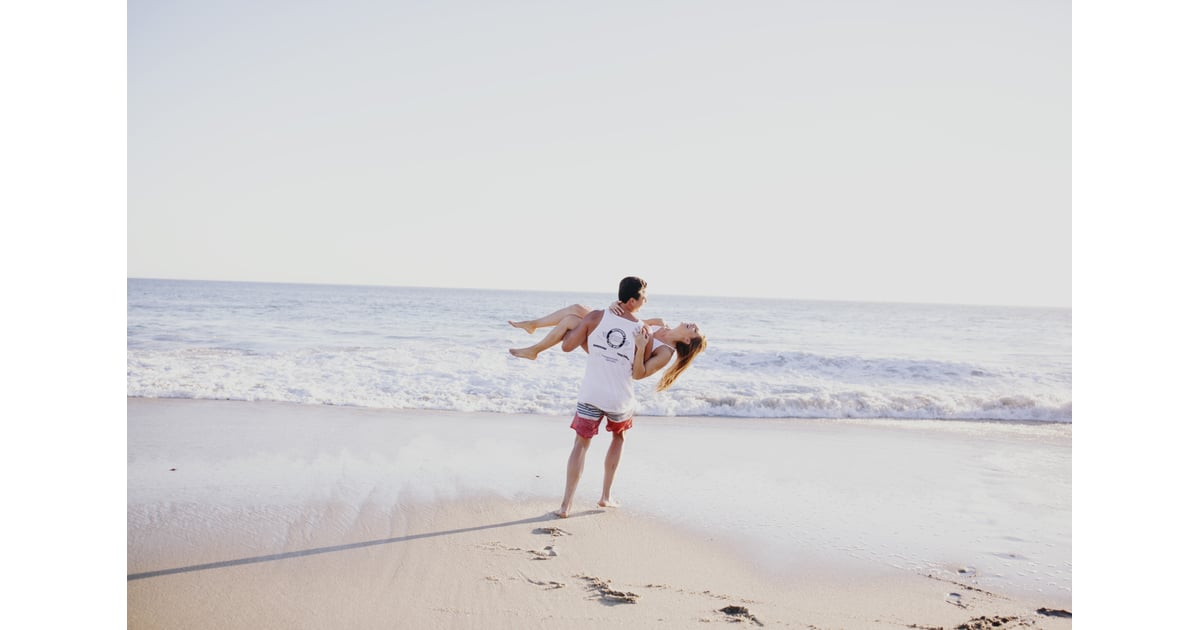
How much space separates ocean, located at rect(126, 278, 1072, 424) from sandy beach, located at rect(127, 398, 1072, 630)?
7.94 feet

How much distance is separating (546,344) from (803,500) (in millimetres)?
2594

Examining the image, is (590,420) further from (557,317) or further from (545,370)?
(545,370)

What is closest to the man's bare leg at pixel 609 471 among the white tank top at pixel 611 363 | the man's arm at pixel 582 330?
the white tank top at pixel 611 363

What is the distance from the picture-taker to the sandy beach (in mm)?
3578

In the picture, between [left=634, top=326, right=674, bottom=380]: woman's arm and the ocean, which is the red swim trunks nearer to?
[left=634, top=326, right=674, bottom=380]: woman's arm

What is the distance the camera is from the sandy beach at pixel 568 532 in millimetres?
3578

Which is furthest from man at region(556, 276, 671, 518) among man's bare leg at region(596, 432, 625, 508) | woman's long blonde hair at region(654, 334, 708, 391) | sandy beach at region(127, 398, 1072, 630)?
sandy beach at region(127, 398, 1072, 630)

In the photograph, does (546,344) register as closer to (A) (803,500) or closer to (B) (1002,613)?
(A) (803,500)

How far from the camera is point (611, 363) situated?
16.0ft

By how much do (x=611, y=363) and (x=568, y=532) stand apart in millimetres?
1205

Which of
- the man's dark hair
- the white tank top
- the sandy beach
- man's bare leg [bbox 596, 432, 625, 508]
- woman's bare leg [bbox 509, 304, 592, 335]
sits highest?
the man's dark hair

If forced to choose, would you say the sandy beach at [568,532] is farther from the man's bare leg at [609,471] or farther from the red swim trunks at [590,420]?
the red swim trunks at [590,420]

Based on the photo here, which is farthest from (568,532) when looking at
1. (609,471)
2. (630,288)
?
(630,288)

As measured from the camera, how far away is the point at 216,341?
17.1 m
